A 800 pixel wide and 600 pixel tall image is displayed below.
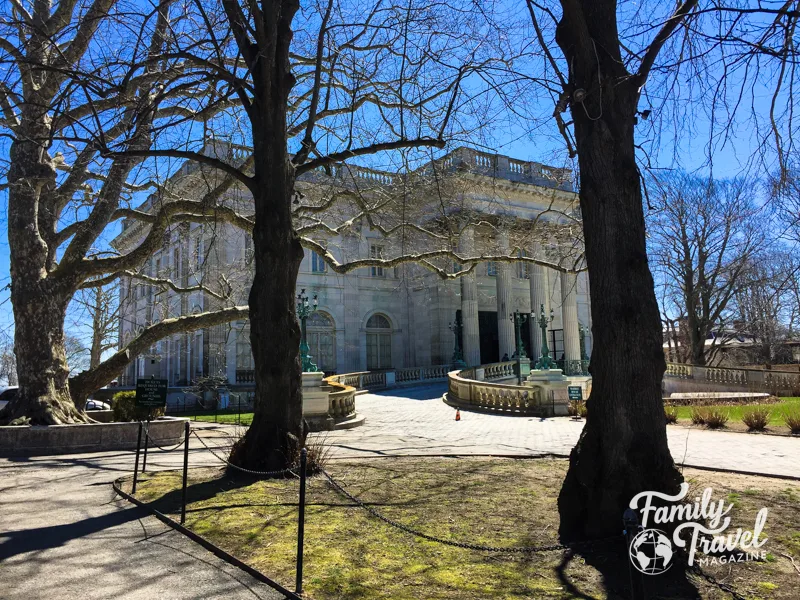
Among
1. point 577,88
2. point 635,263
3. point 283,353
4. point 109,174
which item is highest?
point 109,174

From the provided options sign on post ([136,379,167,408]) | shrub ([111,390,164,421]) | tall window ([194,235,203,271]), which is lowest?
shrub ([111,390,164,421])

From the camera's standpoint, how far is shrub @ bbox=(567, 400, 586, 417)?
21422 millimetres

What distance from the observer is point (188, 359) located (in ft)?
121

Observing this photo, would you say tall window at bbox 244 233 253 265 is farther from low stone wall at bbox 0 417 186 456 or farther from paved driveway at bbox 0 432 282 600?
paved driveway at bbox 0 432 282 600

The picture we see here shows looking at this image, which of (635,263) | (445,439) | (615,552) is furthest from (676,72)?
(445,439)

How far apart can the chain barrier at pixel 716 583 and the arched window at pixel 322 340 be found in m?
35.9

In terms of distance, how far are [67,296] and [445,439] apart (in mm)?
10473

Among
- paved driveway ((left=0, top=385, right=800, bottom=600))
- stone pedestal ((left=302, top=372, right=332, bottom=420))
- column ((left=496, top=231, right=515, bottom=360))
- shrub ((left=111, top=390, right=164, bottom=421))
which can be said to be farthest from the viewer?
column ((left=496, top=231, right=515, bottom=360))

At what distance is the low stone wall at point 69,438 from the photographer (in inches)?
518

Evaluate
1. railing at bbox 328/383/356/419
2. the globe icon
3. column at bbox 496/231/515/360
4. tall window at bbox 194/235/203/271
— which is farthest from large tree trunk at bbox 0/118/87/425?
column at bbox 496/231/515/360

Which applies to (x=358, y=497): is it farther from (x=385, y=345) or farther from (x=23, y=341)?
(x=385, y=345)

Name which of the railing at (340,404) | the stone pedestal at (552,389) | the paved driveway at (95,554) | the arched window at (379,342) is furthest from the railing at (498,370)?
the paved driveway at (95,554)

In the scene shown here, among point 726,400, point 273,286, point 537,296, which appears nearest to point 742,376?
point 726,400

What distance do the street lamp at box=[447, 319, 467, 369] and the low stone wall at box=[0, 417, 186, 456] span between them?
1051 inches
